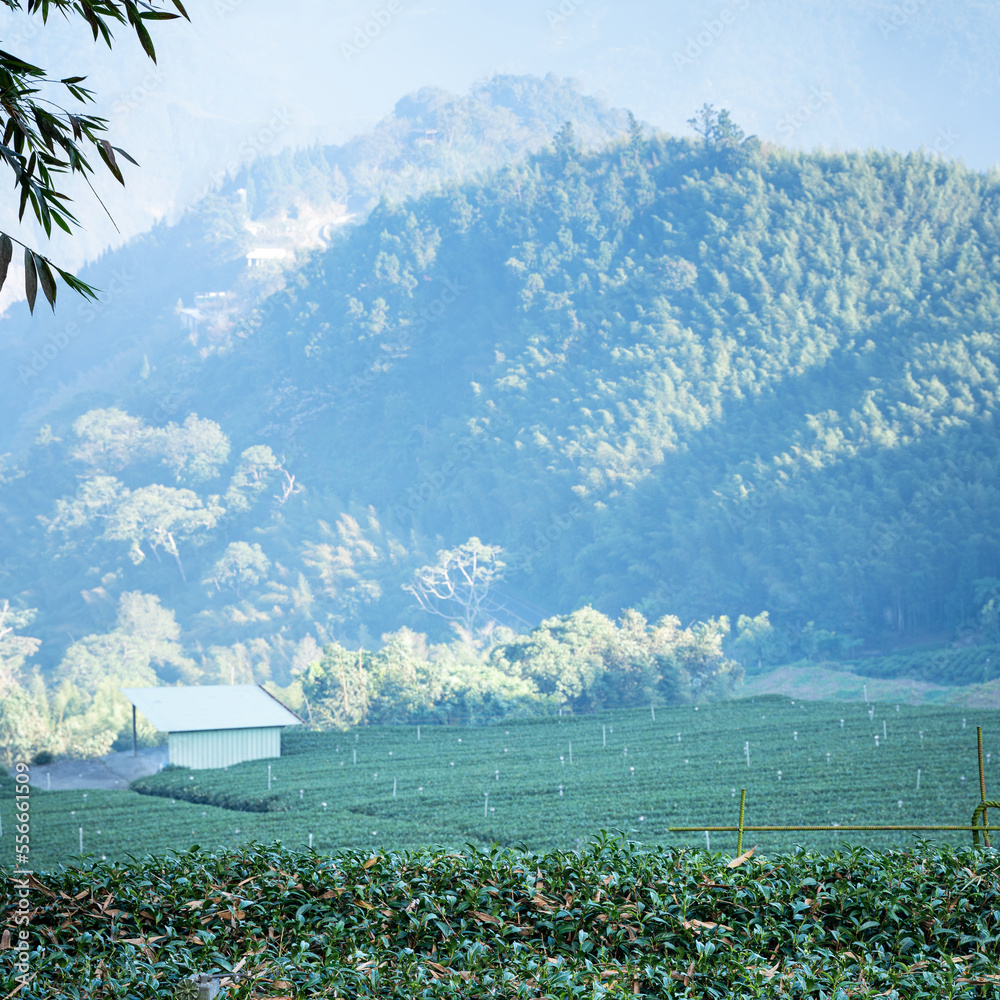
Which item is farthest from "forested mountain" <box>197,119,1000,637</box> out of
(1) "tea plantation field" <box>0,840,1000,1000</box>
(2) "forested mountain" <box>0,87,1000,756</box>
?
(1) "tea plantation field" <box>0,840,1000,1000</box>

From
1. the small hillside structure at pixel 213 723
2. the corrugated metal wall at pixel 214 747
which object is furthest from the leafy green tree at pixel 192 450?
the corrugated metal wall at pixel 214 747

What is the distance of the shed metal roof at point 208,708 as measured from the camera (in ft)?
69.6

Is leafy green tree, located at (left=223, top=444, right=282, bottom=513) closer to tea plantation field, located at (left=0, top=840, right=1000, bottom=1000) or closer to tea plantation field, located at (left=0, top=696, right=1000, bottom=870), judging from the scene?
tea plantation field, located at (left=0, top=696, right=1000, bottom=870)

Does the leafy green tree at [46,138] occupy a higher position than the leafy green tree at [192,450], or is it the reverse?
the leafy green tree at [192,450]

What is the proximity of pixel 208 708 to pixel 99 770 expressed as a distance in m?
3.57

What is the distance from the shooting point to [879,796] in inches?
651

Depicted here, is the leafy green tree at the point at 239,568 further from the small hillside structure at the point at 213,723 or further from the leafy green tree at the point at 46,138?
the leafy green tree at the point at 46,138

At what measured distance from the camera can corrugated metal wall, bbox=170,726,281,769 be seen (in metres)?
21.1

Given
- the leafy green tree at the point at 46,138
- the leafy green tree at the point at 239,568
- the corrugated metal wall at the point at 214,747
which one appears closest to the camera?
the leafy green tree at the point at 46,138

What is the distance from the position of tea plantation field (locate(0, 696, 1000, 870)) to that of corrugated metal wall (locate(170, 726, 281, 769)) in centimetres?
42

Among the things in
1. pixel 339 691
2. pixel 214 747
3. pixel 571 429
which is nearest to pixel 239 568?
pixel 339 691

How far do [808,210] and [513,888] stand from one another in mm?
42808

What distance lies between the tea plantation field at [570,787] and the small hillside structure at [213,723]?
496 millimetres

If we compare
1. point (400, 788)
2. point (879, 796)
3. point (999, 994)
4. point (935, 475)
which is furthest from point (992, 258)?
point (999, 994)
